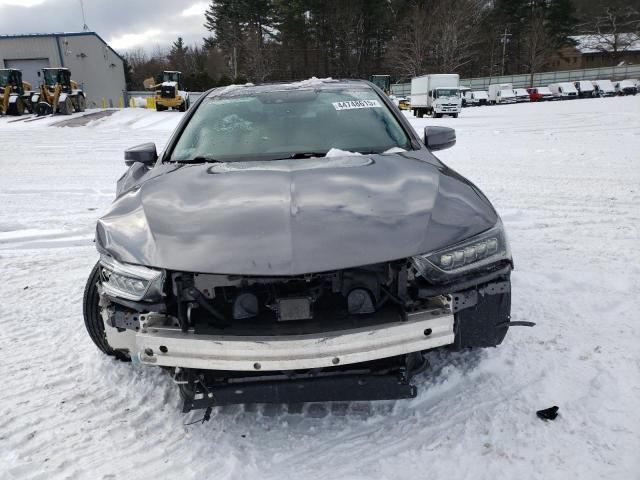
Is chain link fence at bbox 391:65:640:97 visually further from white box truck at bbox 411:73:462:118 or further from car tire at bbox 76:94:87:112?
car tire at bbox 76:94:87:112

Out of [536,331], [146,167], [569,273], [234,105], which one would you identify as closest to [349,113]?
[234,105]

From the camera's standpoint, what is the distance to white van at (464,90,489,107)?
1649 inches

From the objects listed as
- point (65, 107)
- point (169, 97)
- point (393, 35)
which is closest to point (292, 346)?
point (65, 107)

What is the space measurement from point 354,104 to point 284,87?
67 cm

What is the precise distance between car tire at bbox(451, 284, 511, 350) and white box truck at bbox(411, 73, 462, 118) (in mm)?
27370

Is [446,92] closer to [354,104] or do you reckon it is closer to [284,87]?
[284,87]

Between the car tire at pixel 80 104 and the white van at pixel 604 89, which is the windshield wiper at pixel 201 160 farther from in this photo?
the white van at pixel 604 89

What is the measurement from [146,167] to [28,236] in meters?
2.74

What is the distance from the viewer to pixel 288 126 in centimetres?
327

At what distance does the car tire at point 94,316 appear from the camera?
2.66m

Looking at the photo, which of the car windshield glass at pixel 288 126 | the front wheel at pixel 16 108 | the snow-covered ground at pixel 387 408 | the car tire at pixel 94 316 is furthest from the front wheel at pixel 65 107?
the car tire at pixel 94 316

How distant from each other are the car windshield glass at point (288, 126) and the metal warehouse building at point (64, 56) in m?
43.2

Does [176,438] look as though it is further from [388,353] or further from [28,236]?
[28,236]

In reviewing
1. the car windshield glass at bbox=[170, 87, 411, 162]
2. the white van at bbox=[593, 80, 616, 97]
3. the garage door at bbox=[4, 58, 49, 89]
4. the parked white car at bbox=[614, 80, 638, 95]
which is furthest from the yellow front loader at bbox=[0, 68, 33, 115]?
the parked white car at bbox=[614, 80, 638, 95]
